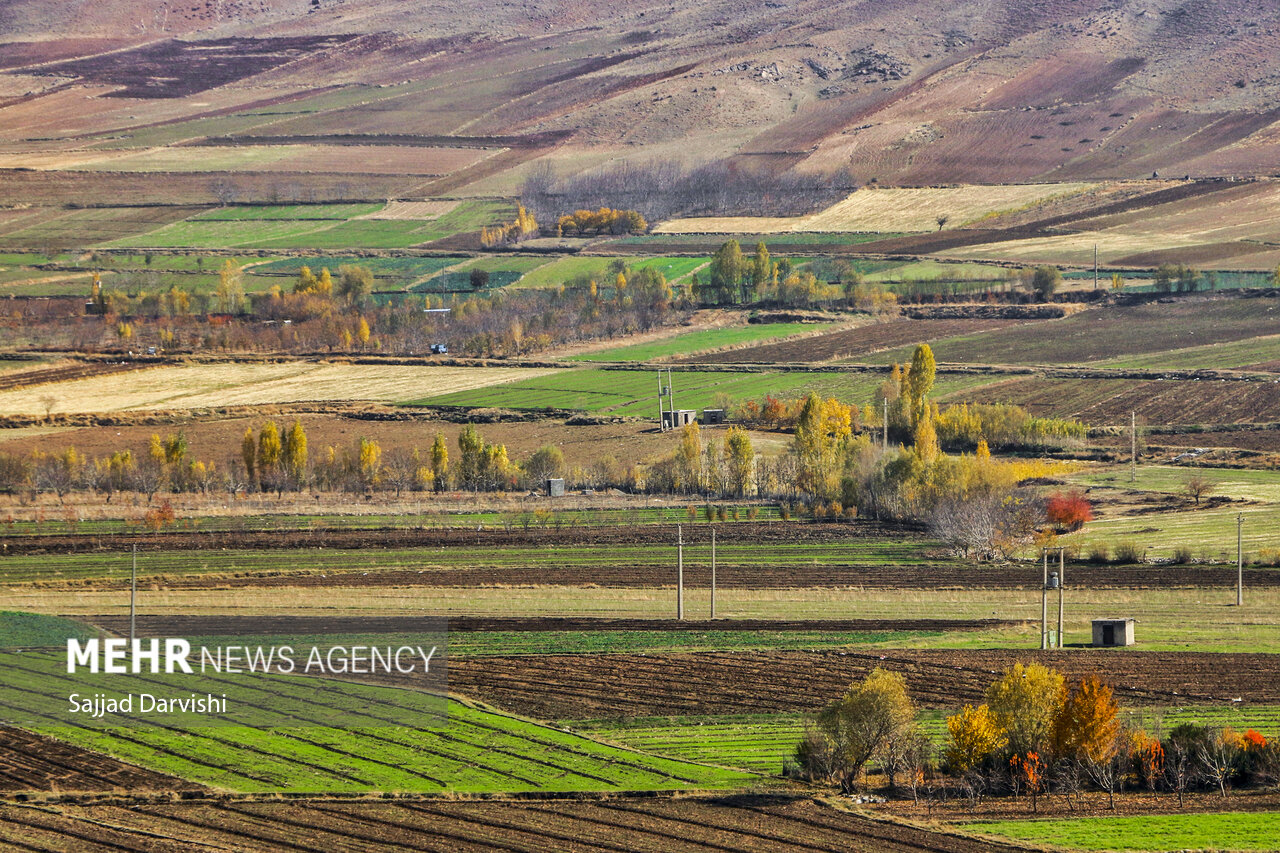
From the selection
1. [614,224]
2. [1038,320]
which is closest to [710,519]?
[1038,320]

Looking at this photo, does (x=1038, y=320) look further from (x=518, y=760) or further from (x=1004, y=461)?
(x=518, y=760)

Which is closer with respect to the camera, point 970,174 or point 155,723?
point 155,723

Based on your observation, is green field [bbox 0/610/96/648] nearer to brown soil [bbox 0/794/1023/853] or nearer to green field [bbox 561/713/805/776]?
brown soil [bbox 0/794/1023/853]

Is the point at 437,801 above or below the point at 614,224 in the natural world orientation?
below

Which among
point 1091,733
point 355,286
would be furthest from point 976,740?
point 355,286

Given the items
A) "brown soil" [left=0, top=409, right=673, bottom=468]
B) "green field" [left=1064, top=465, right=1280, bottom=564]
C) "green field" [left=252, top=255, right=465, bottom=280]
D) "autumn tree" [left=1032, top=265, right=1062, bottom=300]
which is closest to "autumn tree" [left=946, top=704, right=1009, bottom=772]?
"green field" [left=1064, top=465, right=1280, bottom=564]

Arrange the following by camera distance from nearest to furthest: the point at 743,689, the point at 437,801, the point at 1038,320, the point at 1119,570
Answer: the point at 437,801
the point at 743,689
the point at 1119,570
the point at 1038,320

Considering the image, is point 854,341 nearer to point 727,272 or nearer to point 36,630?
point 727,272
